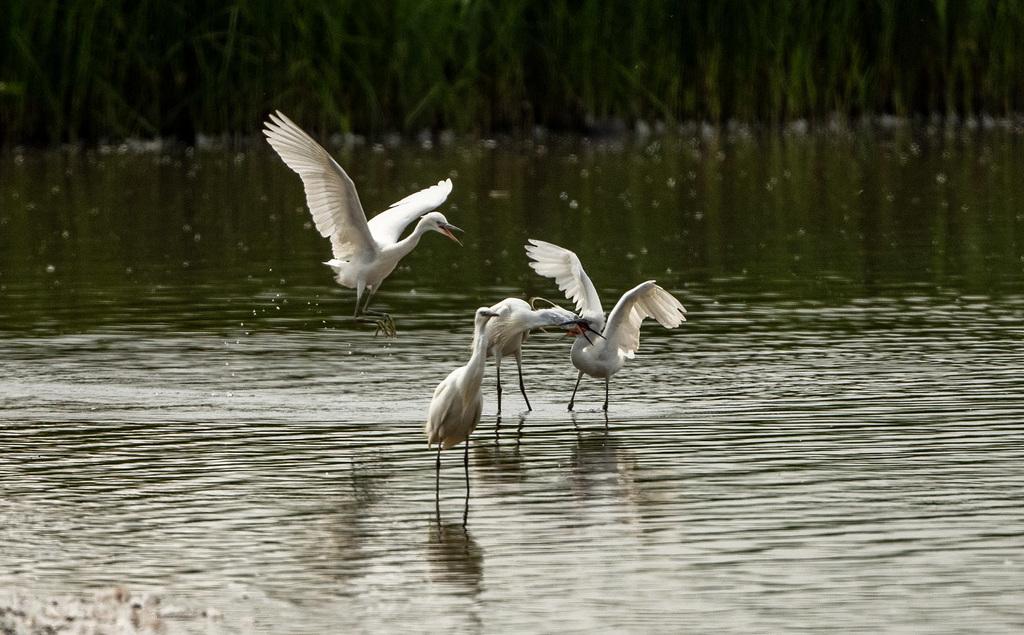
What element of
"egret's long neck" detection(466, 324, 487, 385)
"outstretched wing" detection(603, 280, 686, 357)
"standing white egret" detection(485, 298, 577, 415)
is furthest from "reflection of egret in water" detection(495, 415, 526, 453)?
"egret's long neck" detection(466, 324, 487, 385)

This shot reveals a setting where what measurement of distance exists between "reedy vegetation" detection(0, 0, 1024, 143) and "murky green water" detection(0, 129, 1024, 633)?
21.5 ft

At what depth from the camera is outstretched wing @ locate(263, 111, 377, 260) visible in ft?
38.8

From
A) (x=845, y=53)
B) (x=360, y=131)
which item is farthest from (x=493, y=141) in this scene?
(x=845, y=53)

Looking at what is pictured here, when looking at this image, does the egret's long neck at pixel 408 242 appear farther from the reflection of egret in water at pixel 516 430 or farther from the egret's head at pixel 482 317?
the egret's head at pixel 482 317

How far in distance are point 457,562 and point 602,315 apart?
402 centimetres

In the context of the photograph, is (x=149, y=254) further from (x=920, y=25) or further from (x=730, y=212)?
(x=920, y=25)

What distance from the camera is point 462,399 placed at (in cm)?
866

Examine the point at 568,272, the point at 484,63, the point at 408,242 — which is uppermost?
the point at 484,63

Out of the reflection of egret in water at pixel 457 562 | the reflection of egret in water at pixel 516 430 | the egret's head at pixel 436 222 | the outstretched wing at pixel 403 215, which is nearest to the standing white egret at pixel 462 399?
the reflection of egret in water at pixel 457 562

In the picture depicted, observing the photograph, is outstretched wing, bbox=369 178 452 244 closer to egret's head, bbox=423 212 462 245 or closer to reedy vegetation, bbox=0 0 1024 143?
egret's head, bbox=423 212 462 245

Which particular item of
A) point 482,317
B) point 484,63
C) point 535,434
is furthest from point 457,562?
point 484,63

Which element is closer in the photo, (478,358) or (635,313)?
(478,358)

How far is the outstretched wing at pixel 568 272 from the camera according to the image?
1159 cm

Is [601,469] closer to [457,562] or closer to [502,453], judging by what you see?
[502,453]
